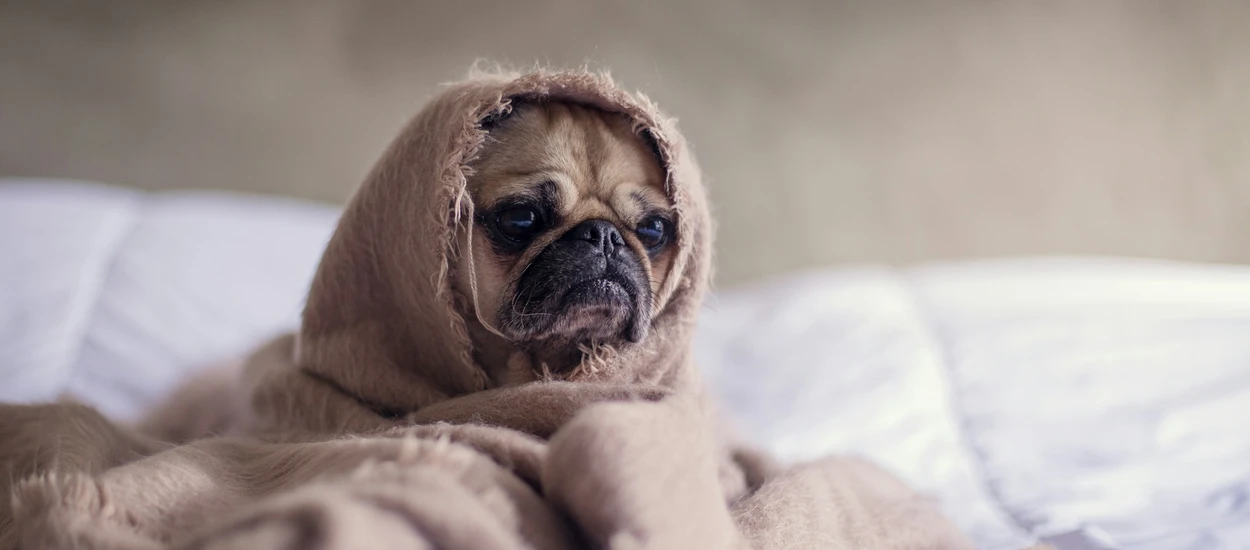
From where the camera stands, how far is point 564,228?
3.92ft

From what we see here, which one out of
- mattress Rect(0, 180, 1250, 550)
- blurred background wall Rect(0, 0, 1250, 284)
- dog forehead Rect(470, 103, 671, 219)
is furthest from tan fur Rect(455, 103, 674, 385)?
blurred background wall Rect(0, 0, 1250, 284)

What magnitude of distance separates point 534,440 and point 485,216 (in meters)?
0.38

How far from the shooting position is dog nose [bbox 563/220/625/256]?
1178 mm

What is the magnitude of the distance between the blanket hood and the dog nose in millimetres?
118

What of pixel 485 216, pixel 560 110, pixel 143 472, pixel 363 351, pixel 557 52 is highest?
pixel 557 52

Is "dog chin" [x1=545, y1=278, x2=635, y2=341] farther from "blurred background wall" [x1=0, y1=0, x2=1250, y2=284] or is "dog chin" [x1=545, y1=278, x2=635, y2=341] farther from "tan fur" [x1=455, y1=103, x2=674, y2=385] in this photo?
"blurred background wall" [x1=0, y1=0, x2=1250, y2=284]

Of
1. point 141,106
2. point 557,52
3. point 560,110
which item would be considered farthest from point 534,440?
point 141,106

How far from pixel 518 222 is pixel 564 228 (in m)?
0.06

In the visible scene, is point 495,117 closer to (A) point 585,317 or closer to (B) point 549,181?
(B) point 549,181

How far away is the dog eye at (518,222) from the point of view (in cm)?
118

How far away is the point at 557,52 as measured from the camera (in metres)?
2.68

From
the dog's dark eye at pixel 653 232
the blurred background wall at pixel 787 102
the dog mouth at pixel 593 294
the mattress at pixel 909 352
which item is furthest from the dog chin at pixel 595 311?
the blurred background wall at pixel 787 102

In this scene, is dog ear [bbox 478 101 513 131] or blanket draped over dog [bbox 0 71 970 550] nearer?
blanket draped over dog [bbox 0 71 970 550]

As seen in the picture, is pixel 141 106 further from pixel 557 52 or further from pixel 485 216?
pixel 485 216
